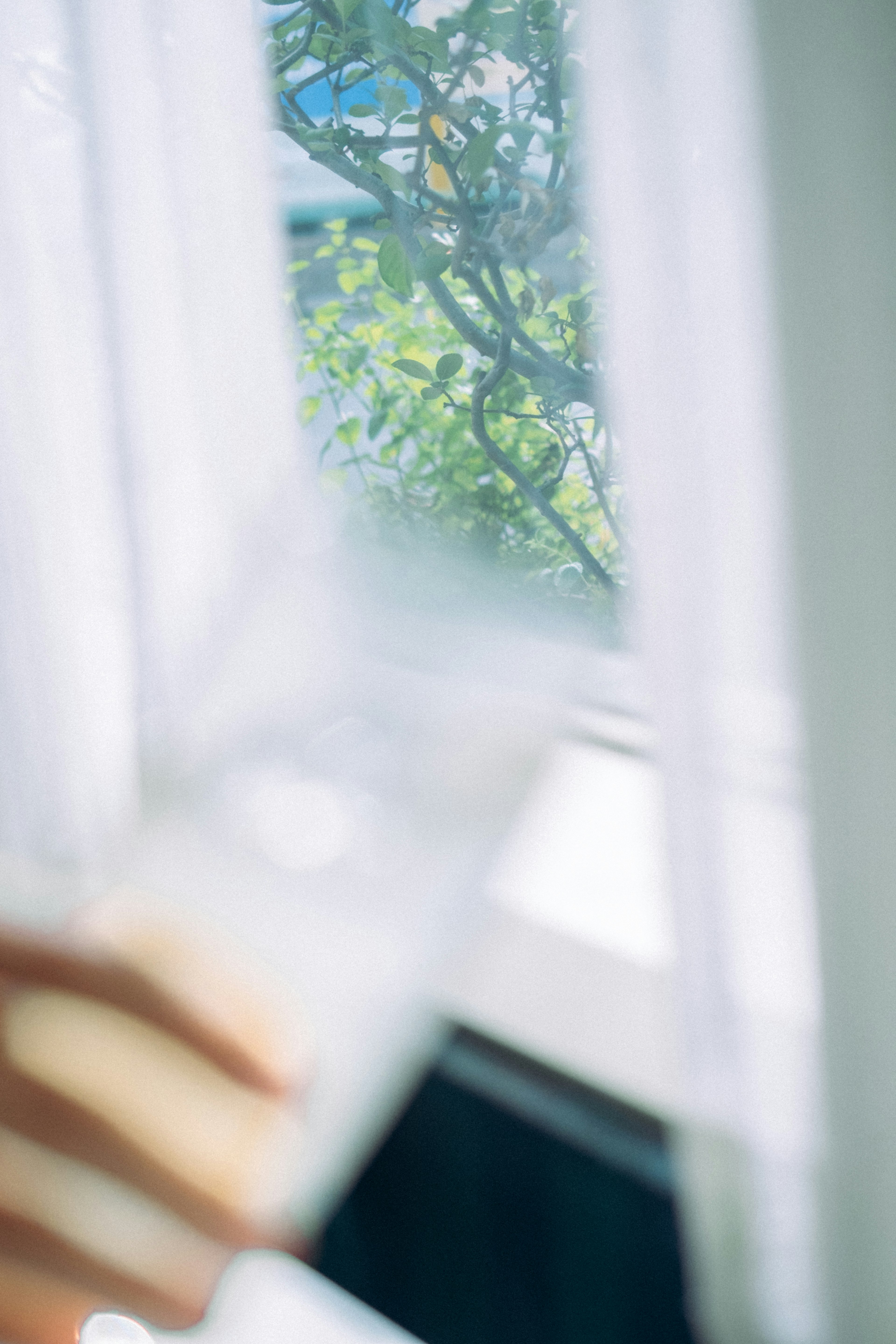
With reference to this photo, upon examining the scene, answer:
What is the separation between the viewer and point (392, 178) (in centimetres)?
80

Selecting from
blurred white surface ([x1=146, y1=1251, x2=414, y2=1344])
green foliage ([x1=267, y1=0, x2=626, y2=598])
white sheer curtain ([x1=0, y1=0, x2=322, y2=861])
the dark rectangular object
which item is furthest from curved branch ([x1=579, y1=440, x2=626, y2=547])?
blurred white surface ([x1=146, y1=1251, x2=414, y2=1344])

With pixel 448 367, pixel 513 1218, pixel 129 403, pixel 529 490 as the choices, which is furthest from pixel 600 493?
pixel 513 1218

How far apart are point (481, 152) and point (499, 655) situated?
A: 0.49 m

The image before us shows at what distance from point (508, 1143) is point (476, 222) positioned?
0.96 m

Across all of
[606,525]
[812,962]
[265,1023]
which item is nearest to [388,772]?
[265,1023]

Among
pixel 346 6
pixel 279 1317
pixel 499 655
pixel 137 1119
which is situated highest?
pixel 346 6

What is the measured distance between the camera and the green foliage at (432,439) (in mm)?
843

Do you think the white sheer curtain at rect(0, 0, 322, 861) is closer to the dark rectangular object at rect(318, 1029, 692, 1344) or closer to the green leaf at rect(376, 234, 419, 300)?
the green leaf at rect(376, 234, 419, 300)

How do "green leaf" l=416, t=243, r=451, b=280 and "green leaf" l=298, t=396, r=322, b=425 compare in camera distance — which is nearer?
"green leaf" l=416, t=243, r=451, b=280

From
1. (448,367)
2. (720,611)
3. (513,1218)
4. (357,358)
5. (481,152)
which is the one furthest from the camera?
(513,1218)

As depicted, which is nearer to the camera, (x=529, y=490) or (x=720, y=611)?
(x=720, y=611)

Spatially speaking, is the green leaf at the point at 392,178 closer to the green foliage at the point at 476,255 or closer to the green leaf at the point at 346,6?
the green foliage at the point at 476,255

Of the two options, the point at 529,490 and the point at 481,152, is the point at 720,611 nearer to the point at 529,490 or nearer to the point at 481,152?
the point at 529,490

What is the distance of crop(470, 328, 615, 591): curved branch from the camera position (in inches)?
33.9
